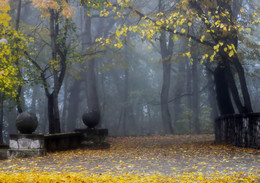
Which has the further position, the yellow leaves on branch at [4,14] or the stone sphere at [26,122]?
the yellow leaves on branch at [4,14]

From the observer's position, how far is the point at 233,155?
33.1 feet

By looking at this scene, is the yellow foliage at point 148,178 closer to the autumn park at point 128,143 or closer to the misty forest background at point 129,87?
the autumn park at point 128,143

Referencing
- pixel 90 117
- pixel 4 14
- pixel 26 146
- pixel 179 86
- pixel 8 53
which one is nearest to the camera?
pixel 26 146

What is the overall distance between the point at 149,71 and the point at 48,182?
3555 cm

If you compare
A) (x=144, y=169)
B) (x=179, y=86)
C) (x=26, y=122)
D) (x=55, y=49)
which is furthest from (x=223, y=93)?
(x=179, y=86)

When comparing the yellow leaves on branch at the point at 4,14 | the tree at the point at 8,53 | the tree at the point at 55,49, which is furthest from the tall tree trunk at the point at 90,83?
the yellow leaves on branch at the point at 4,14

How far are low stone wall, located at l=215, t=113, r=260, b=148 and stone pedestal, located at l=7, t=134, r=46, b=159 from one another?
22.3 feet

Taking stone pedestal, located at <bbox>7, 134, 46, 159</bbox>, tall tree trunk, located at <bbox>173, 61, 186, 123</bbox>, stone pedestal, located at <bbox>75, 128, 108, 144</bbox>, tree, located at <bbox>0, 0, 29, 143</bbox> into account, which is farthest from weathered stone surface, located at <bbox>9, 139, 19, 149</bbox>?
tall tree trunk, located at <bbox>173, 61, 186, 123</bbox>

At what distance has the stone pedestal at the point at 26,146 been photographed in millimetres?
10938

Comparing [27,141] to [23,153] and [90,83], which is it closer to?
[23,153]

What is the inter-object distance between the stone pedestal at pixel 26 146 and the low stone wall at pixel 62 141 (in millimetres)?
511

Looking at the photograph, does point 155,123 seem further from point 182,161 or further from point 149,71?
point 182,161

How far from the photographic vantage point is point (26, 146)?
11000 mm

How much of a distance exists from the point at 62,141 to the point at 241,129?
641 centimetres
